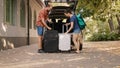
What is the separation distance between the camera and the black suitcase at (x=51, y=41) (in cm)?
1546

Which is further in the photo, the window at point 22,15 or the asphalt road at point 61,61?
the window at point 22,15

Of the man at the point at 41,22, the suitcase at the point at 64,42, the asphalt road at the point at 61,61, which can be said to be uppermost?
the man at the point at 41,22

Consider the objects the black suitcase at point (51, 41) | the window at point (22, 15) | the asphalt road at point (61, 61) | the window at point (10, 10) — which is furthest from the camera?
the window at point (22, 15)

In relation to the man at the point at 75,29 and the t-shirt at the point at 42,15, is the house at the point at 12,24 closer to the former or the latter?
the t-shirt at the point at 42,15

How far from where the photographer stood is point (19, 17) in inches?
890

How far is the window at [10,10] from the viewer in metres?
19.6

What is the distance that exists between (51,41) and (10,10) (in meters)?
5.58

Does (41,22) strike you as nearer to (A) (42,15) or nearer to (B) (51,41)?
(A) (42,15)

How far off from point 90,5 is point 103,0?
1.62 meters

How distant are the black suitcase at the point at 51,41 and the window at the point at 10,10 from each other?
4.36 m

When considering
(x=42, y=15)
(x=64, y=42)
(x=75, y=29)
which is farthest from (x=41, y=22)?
(x=75, y=29)

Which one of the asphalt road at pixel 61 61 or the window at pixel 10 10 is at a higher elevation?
the window at pixel 10 10

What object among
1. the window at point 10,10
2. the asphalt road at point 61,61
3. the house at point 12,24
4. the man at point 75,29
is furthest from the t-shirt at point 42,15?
the window at point 10,10

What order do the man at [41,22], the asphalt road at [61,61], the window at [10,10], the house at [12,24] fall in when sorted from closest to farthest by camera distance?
the asphalt road at [61,61] → the man at [41,22] → the house at [12,24] → the window at [10,10]
